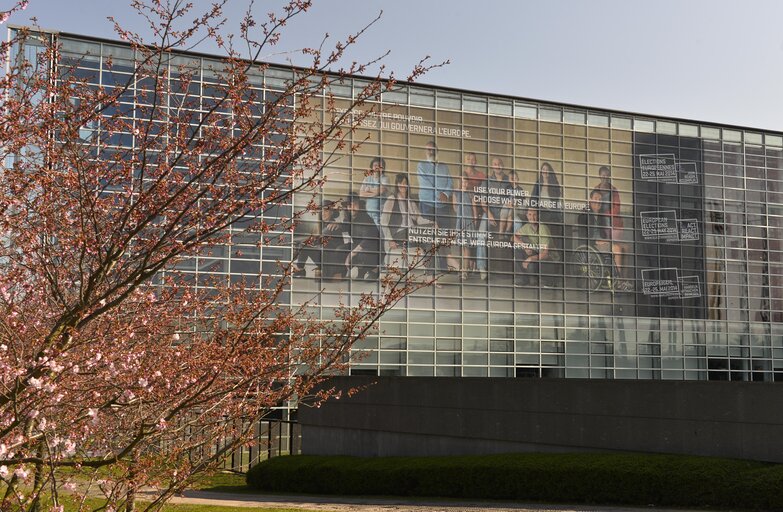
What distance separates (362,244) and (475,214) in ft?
21.4

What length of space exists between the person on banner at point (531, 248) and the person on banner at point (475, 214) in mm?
2022

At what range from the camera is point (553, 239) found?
4888 cm

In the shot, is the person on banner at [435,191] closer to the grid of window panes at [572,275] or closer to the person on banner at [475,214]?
the grid of window panes at [572,275]

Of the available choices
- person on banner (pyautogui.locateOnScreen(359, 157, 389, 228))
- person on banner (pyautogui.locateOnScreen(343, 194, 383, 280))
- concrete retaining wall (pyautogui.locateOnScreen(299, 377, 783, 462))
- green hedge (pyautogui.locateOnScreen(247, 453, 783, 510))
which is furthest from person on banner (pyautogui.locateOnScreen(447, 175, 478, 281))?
green hedge (pyautogui.locateOnScreen(247, 453, 783, 510))

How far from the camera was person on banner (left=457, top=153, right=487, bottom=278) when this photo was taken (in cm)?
4669

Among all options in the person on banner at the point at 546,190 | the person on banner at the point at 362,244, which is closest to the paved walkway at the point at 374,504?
the person on banner at the point at 362,244

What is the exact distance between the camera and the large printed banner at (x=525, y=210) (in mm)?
45281

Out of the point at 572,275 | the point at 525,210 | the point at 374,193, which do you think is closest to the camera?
the point at 374,193

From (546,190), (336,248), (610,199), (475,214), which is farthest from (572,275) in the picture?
(336,248)

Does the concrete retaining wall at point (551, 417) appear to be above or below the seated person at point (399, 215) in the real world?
below

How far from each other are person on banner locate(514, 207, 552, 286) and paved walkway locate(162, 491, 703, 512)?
90.9 feet

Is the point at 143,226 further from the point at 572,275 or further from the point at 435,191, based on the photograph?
the point at 572,275

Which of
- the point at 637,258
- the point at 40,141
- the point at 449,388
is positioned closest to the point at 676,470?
the point at 449,388

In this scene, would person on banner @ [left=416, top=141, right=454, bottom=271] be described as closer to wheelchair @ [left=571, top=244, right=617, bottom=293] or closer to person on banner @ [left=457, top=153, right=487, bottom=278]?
person on banner @ [left=457, top=153, right=487, bottom=278]
